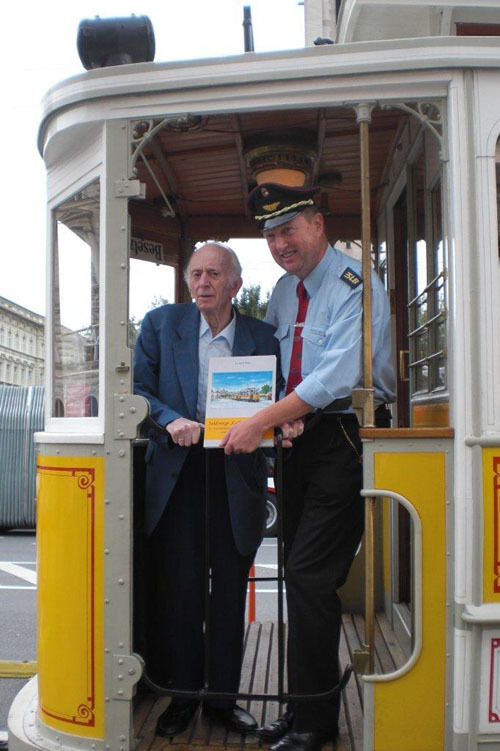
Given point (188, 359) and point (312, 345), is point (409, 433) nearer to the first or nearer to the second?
point (312, 345)

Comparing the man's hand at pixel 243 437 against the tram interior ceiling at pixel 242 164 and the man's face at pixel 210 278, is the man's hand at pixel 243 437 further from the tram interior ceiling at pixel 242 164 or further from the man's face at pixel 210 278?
the tram interior ceiling at pixel 242 164

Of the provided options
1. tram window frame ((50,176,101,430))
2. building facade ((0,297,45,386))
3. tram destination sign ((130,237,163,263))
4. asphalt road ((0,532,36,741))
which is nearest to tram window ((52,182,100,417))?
tram window frame ((50,176,101,430))

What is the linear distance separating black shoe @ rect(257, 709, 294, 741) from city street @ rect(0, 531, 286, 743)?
5.03 ft

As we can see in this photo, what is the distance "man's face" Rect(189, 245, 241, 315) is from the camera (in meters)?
3.34

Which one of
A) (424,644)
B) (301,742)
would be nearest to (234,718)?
(301,742)

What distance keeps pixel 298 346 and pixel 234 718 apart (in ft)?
4.89

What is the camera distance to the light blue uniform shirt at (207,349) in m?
3.36

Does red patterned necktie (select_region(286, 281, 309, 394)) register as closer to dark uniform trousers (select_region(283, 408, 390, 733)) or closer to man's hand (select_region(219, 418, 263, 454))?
dark uniform trousers (select_region(283, 408, 390, 733))

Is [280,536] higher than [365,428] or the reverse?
the reverse

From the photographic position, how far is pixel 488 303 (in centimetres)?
277

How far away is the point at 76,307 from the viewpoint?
131 inches

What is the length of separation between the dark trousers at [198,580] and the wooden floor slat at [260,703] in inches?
7.7

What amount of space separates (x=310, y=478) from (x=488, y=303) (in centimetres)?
96

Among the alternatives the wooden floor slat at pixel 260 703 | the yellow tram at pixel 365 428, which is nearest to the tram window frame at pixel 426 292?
the yellow tram at pixel 365 428
